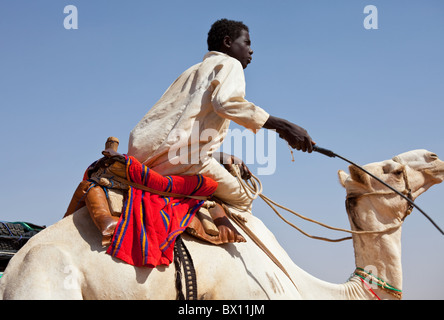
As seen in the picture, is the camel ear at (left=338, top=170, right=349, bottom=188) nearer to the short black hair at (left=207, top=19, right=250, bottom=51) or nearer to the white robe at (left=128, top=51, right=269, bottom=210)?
the white robe at (left=128, top=51, right=269, bottom=210)

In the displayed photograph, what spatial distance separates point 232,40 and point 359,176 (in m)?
1.85

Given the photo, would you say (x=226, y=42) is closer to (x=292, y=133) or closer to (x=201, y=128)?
(x=201, y=128)

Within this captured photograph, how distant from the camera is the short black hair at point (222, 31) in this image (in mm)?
5379

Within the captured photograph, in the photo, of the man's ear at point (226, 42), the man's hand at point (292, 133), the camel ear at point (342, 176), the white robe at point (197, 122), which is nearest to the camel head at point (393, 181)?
the camel ear at point (342, 176)

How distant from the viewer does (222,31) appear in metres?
5.40

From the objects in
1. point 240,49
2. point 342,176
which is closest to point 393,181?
point 342,176

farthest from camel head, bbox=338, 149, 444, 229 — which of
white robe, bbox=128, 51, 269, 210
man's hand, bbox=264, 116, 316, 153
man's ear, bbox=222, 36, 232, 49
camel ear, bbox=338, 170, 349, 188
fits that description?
man's ear, bbox=222, 36, 232, 49

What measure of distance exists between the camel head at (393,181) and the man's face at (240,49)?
1.52m

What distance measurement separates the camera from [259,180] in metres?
5.34

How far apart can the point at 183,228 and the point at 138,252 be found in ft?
1.45

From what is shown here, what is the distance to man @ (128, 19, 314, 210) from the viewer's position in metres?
4.50
